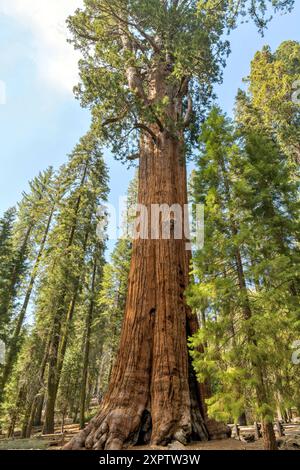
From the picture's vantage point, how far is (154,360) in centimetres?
580

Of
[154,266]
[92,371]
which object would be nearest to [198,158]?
[154,266]

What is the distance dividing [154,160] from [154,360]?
5.21 meters

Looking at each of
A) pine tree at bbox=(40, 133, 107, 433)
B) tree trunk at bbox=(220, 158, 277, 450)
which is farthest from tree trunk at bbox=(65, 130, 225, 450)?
pine tree at bbox=(40, 133, 107, 433)

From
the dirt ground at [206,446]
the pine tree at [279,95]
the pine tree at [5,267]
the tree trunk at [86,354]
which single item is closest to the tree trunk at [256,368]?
the dirt ground at [206,446]

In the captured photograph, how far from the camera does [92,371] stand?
27.0 m

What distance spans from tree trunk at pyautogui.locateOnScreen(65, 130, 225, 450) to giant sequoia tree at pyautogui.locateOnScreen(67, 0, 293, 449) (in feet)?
0.06

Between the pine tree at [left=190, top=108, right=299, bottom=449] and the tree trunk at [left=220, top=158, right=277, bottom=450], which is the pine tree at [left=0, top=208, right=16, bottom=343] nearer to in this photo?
the pine tree at [left=190, top=108, right=299, bottom=449]

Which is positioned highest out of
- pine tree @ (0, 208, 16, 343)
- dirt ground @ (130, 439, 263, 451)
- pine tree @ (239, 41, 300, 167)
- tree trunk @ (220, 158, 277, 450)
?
pine tree @ (239, 41, 300, 167)

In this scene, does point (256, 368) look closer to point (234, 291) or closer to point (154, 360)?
point (234, 291)

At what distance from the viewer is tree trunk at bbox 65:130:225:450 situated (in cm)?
503

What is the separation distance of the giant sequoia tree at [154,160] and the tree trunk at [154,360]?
2 centimetres

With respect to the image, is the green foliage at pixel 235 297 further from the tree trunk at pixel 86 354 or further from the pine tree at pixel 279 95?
the tree trunk at pixel 86 354

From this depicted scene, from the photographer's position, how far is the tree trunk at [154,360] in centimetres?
503

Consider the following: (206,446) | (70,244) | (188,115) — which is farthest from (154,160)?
(70,244)
